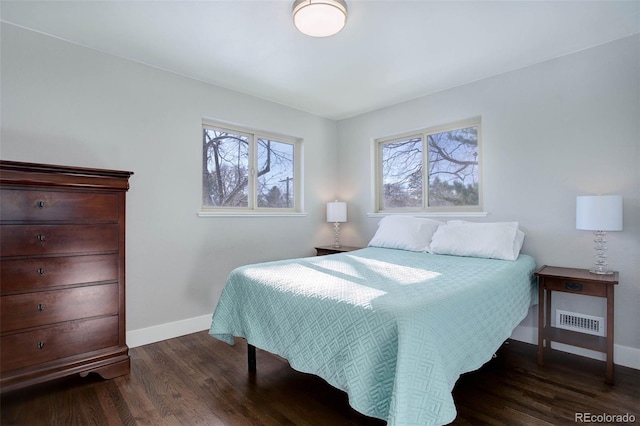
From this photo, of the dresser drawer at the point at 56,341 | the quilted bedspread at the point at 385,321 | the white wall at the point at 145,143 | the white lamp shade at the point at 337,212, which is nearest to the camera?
the quilted bedspread at the point at 385,321

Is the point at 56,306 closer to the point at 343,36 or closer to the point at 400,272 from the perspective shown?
the point at 400,272

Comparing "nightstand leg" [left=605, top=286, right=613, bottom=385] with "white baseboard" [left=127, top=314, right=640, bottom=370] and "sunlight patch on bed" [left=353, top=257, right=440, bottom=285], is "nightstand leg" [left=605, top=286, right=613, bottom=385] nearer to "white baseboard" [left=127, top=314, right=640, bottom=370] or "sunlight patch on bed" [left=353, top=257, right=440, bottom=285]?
"white baseboard" [left=127, top=314, right=640, bottom=370]

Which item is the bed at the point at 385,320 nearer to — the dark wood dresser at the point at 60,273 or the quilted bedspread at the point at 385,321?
the quilted bedspread at the point at 385,321

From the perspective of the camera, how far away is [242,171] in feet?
11.8

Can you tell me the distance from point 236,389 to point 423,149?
117 inches

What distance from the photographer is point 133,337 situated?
268cm

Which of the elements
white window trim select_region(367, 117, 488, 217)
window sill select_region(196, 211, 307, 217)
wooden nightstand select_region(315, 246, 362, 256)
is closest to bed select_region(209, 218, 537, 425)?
white window trim select_region(367, 117, 488, 217)

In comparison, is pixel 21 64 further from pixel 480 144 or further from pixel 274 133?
pixel 480 144

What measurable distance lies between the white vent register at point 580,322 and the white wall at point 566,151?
0.05m

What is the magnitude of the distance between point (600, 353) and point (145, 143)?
13.0 ft

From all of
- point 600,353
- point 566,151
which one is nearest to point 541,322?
point 600,353

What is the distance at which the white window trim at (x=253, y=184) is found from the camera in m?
3.30

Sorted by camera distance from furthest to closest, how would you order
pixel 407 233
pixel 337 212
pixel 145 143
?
pixel 337 212
pixel 407 233
pixel 145 143

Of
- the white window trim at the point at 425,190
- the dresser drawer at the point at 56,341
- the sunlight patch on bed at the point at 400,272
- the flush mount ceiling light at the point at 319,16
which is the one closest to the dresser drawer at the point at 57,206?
the dresser drawer at the point at 56,341
